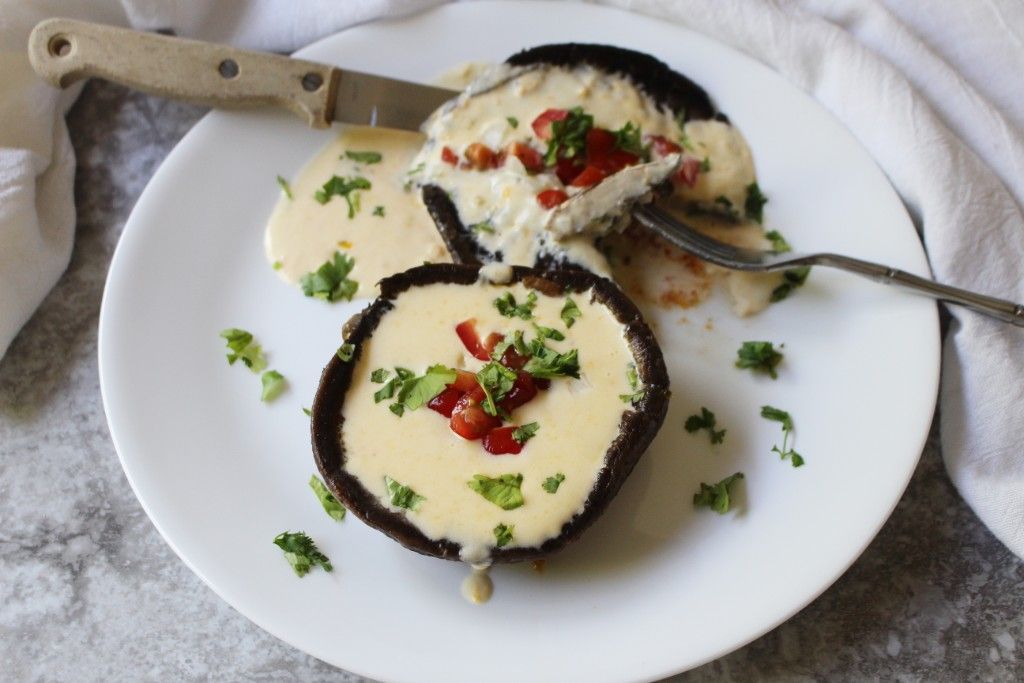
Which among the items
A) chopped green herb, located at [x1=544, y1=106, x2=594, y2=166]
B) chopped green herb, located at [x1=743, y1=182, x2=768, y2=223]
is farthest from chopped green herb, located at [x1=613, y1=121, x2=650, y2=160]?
chopped green herb, located at [x1=743, y1=182, x2=768, y2=223]

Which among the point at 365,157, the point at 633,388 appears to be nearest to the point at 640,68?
the point at 365,157

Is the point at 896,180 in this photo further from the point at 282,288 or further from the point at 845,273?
the point at 282,288

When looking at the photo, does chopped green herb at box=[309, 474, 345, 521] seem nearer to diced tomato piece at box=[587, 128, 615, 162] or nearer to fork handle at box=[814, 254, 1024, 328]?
diced tomato piece at box=[587, 128, 615, 162]

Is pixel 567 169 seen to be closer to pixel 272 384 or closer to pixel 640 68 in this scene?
pixel 640 68

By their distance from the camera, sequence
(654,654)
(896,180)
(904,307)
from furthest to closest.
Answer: (896,180) < (904,307) < (654,654)

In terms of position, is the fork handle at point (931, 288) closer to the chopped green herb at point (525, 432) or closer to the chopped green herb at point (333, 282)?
the chopped green herb at point (525, 432)

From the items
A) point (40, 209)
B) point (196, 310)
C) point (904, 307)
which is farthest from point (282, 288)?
point (904, 307)

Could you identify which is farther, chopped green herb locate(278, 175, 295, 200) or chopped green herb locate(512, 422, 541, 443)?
chopped green herb locate(278, 175, 295, 200)
